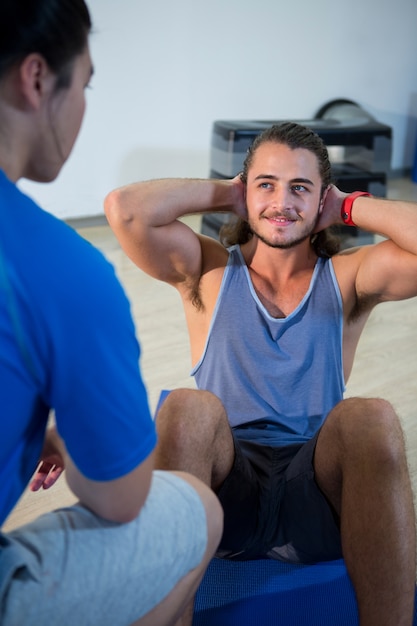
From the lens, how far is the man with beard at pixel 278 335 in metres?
1.33

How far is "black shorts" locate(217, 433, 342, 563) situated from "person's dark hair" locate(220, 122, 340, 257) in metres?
0.53

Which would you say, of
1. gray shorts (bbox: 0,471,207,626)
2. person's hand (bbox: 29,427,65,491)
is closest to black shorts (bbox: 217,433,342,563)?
person's hand (bbox: 29,427,65,491)

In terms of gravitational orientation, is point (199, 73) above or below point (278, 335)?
above

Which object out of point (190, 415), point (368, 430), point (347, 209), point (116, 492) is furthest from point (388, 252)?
point (116, 492)

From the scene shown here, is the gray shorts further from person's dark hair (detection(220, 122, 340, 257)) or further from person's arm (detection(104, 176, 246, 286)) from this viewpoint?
person's dark hair (detection(220, 122, 340, 257))

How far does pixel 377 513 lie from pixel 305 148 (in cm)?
87

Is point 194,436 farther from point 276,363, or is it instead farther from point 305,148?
point 305,148

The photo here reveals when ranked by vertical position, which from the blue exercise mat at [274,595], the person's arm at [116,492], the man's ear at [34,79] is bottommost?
the blue exercise mat at [274,595]

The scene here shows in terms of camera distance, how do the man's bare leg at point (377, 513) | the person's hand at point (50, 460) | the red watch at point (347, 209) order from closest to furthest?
the person's hand at point (50, 460)
the man's bare leg at point (377, 513)
the red watch at point (347, 209)

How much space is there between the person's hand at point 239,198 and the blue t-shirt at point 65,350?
3.20 ft

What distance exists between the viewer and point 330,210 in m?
1.70

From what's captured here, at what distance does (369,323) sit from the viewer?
3.10 meters

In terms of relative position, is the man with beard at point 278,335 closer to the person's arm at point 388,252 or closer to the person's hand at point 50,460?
the person's arm at point 388,252

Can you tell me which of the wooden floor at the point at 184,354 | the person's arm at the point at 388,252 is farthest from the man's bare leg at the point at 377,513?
the wooden floor at the point at 184,354
